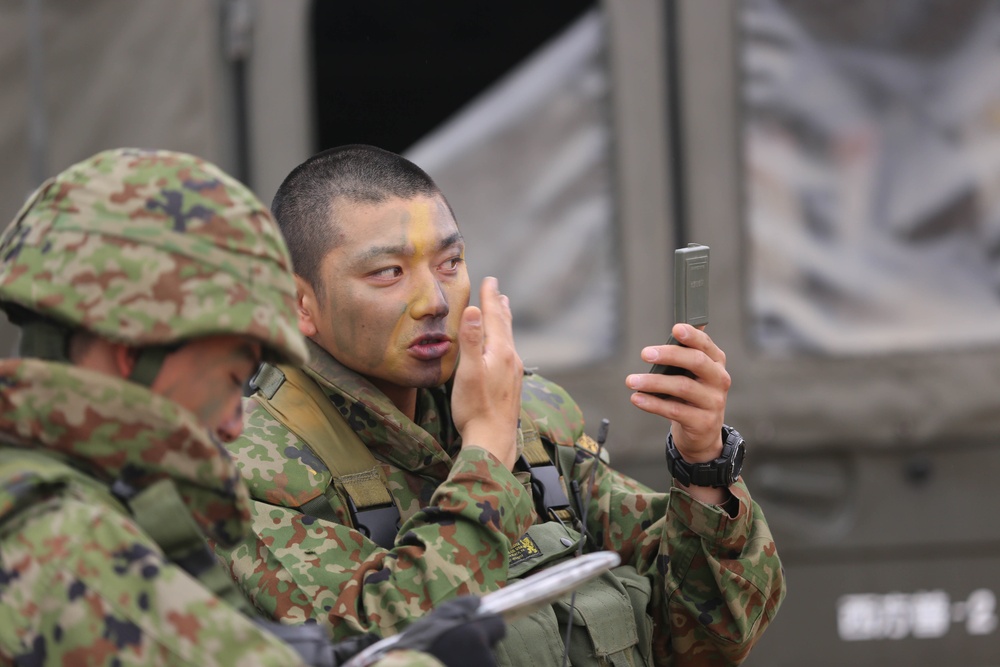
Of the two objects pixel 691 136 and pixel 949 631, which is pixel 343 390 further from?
pixel 949 631

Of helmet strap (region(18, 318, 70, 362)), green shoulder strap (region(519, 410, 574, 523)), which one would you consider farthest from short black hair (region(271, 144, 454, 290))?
helmet strap (region(18, 318, 70, 362))

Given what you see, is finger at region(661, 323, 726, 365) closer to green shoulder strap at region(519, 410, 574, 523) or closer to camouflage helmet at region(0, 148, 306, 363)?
green shoulder strap at region(519, 410, 574, 523)

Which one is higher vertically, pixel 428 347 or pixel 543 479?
pixel 428 347

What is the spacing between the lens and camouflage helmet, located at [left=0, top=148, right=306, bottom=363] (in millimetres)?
1527

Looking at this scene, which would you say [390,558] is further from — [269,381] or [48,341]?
Answer: [48,341]

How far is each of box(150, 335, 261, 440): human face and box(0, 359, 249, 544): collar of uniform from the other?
34 millimetres

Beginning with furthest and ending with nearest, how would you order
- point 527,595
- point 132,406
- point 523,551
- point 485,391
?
point 523,551 < point 485,391 < point 527,595 < point 132,406

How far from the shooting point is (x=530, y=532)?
230 centimetres

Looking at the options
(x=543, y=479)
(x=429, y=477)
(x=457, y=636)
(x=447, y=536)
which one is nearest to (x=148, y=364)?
(x=457, y=636)


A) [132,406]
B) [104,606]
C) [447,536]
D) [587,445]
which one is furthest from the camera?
[587,445]

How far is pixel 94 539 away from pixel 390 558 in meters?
0.67

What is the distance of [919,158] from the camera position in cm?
384

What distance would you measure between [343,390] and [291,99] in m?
1.84

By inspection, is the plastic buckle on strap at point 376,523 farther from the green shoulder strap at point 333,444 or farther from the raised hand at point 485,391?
the raised hand at point 485,391
